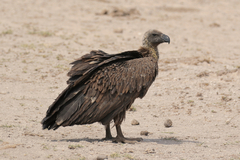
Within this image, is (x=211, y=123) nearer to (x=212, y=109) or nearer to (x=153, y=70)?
(x=212, y=109)

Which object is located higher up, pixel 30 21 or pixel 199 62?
pixel 30 21

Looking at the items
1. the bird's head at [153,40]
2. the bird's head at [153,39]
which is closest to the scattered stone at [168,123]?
the bird's head at [153,40]

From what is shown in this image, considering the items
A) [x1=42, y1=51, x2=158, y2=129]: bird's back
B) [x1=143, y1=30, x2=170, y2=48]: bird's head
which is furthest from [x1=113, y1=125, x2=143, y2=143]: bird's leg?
[x1=143, y1=30, x2=170, y2=48]: bird's head

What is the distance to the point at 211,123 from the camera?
8.48m

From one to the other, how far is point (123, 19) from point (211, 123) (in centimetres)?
1100

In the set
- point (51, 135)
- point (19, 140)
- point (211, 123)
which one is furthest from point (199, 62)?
point (19, 140)

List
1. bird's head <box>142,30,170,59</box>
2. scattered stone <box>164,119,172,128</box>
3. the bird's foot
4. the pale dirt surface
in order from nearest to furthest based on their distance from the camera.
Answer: the pale dirt surface, the bird's foot, bird's head <box>142,30,170,59</box>, scattered stone <box>164,119,172,128</box>

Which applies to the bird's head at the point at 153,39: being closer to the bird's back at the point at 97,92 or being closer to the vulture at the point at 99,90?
the vulture at the point at 99,90

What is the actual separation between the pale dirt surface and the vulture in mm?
446

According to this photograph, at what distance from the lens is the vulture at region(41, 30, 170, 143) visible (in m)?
6.27

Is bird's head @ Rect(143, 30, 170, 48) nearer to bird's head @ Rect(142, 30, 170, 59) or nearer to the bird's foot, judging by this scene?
bird's head @ Rect(142, 30, 170, 59)

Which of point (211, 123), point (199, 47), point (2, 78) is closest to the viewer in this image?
point (211, 123)

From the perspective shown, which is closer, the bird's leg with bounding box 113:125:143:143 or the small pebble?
the bird's leg with bounding box 113:125:143:143

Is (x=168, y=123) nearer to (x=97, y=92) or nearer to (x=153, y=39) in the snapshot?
(x=153, y=39)
